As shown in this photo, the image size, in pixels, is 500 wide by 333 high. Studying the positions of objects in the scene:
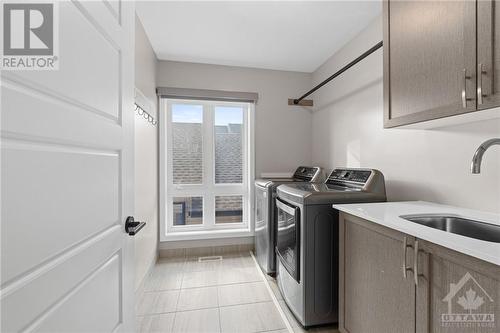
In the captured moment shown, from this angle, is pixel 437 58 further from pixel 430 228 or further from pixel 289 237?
pixel 289 237

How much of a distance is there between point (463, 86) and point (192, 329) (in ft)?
7.08

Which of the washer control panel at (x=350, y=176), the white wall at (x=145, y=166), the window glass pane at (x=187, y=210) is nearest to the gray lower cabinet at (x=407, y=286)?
the washer control panel at (x=350, y=176)

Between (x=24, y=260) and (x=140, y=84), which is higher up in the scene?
(x=140, y=84)

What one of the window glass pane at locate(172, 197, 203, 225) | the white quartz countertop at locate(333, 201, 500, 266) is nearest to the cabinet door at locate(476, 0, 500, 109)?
the white quartz countertop at locate(333, 201, 500, 266)

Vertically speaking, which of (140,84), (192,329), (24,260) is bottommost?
(192,329)

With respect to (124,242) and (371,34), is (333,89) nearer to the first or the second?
(371,34)

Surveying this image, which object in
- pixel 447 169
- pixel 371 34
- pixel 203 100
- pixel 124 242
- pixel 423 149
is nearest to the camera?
pixel 124 242

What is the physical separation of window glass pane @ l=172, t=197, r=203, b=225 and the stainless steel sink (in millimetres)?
2431

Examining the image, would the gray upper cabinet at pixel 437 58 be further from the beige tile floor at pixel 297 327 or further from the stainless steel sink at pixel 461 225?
the beige tile floor at pixel 297 327

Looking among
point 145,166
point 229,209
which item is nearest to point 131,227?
point 145,166

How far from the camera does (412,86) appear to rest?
1.29 meters

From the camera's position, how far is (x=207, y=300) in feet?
6.64

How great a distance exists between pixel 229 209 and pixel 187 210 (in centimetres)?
56

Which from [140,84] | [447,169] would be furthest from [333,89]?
[140,84]
